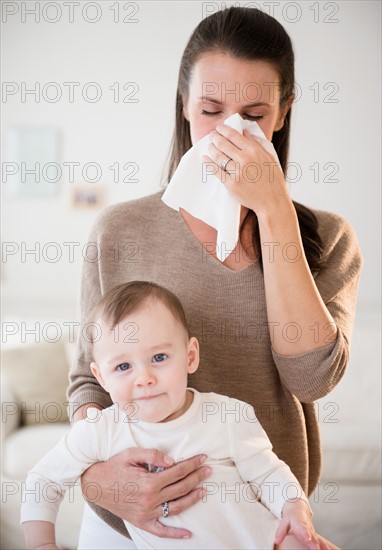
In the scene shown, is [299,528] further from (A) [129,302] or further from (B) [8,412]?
(B) [8,412]

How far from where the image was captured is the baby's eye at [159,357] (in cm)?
110

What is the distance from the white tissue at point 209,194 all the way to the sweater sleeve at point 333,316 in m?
0.24

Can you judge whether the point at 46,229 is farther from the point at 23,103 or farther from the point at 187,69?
the point at 187,69

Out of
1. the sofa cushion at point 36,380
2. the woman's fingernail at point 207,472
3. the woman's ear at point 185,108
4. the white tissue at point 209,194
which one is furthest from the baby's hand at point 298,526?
the sofa cushion at point 36,380

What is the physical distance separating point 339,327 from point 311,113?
2046 mm

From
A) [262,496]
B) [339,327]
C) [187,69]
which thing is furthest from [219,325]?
[187,69]

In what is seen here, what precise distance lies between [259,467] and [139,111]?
8.14 ft

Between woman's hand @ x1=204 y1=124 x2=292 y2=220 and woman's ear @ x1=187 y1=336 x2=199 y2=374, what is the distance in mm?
264

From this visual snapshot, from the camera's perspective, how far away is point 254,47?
1218 mm

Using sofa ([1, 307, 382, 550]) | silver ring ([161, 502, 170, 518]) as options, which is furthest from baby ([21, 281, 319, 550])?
sofa ([1, 307, 382, 550])

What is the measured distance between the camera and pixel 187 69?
1.31 meters

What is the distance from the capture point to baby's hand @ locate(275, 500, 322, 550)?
3.21 ft

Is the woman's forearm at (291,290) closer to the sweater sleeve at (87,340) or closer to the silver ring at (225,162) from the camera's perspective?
the silver ring at (225,162)

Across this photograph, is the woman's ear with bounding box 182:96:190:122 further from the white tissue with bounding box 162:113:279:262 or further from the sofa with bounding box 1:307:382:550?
the sofa with bounding box 1:307:382:550
